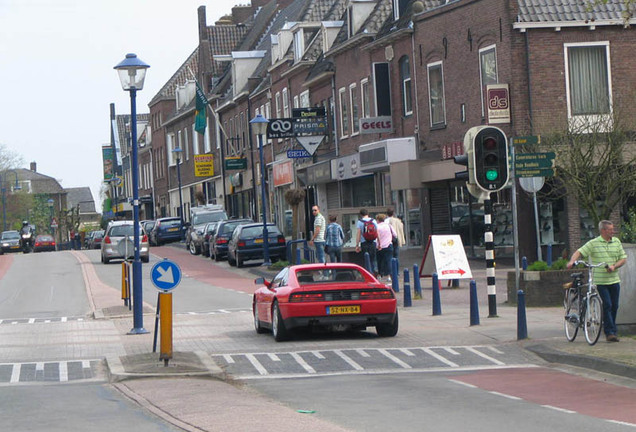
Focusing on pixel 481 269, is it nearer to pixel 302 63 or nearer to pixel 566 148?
pixel 566 148

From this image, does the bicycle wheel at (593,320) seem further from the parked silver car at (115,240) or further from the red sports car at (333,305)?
the parked silver car at (115,240)

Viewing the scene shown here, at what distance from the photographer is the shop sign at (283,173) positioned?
57031 mm

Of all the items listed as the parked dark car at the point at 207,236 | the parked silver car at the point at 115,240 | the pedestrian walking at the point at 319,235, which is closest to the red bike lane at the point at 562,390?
the pedestrian walking at the point at 319,235

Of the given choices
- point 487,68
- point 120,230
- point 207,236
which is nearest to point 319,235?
point 487,68

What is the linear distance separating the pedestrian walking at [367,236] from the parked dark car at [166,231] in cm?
3803

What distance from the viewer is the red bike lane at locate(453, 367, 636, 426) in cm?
1097

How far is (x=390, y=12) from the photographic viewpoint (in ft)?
144

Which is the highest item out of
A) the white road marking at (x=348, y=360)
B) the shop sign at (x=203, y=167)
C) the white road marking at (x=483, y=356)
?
the shop sign at (x=203, y=167)

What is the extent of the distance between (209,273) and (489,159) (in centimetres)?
2232

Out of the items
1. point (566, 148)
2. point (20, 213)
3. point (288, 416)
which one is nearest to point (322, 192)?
point (566, 148)

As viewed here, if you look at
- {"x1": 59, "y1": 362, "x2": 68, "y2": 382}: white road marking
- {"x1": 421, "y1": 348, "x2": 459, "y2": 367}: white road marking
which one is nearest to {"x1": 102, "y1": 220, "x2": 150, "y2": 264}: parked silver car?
{"x1": 59, "y1": 362, "x2": 68, "y2": 382}: white road marking

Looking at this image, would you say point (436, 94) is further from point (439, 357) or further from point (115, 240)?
point (439, 357)

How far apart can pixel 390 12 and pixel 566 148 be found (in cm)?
1687

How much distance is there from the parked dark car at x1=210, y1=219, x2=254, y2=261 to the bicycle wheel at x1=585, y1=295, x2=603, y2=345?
31.1 m
